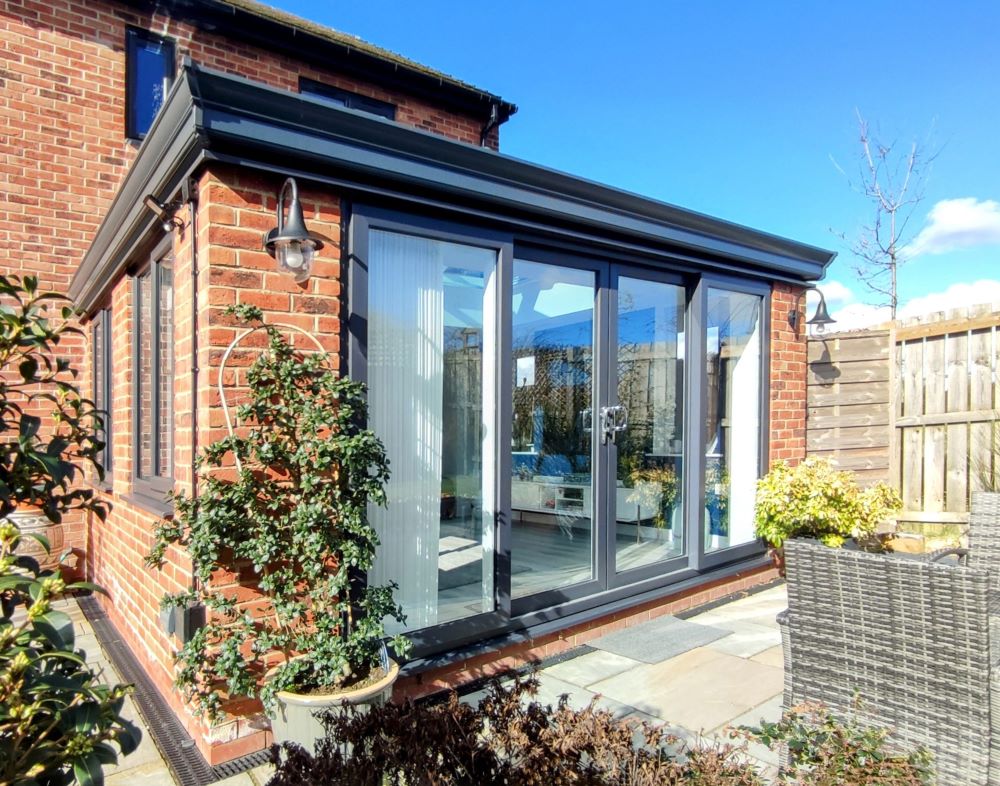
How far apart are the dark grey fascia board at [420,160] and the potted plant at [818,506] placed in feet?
5.99

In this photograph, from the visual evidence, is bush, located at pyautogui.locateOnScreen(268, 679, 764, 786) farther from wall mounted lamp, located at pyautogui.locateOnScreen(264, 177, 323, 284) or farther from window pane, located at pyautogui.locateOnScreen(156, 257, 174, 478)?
window pane, located at pyautogui.locateOnScreen(156, 257, 174, 478)

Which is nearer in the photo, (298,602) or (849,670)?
(849,670)

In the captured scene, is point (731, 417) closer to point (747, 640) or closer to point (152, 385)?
point (747, 640)

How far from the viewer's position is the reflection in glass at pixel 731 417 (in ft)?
16.6

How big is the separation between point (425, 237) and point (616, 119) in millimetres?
9714

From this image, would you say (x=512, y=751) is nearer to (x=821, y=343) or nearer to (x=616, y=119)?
(x=821, y=343)

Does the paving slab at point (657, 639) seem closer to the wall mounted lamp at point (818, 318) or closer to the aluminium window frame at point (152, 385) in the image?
the aluminium window frame at point (152, 385)

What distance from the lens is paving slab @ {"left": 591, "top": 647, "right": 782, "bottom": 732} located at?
10.1 feet

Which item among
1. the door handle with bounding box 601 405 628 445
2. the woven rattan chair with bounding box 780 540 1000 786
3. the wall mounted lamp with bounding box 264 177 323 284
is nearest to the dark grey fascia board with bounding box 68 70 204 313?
the wall mounted lamp with bounding box 264 177 323 284

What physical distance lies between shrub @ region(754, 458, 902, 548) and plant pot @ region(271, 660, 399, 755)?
3492 mm

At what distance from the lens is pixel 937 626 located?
2.08 meters

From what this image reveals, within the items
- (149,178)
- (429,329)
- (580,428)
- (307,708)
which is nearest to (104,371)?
(149,178)

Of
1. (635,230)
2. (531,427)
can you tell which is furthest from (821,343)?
(531,427)

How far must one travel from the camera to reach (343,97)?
757 centimetres
